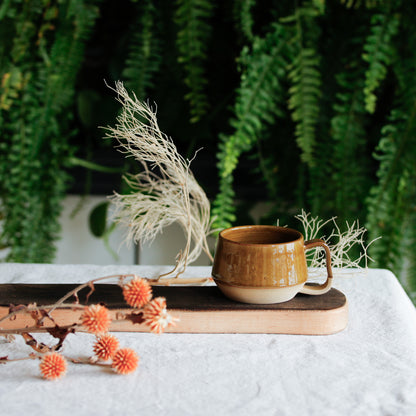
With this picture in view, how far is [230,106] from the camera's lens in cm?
114

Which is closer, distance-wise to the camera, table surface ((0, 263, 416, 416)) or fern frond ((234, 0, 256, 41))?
table surface ((0, 263, 416, 416))

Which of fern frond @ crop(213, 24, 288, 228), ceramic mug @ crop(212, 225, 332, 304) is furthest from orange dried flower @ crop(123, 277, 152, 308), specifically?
fern frond @ crop(213, 24, 288, 228)

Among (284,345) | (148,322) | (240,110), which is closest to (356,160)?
(240,110)

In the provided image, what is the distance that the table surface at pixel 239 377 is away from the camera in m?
0.41

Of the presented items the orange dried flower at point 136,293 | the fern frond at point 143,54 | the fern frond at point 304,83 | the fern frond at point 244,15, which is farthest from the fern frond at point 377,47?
the orange dried flower at point 136,293

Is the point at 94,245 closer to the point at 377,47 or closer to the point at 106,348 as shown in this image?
the point at 377,47

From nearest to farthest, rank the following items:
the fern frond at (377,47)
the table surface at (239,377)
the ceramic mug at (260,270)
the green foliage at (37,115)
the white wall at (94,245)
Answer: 1. the table surface at (239,377)
2. the ceramic mug at (260,270)
3. the fern frond at (377,47)
4. the green foliage at (37,115)
5. the white wall at (94,245)

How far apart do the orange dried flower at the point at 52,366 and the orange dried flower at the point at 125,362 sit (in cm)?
5

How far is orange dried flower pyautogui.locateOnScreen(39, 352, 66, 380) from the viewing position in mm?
436

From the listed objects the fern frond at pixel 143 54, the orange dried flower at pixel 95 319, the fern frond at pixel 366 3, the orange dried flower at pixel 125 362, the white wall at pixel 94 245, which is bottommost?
the white wall at pixel 94 245

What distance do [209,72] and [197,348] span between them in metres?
1.09

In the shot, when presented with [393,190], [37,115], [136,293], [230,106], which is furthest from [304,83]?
[136,293]

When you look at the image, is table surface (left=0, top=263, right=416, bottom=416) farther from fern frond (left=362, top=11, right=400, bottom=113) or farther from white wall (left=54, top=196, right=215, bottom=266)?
white wall (left=54, top=196, right=215, bottom=266)

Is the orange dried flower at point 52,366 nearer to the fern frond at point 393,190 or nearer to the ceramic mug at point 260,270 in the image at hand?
the ceramic mug at point 260,270
